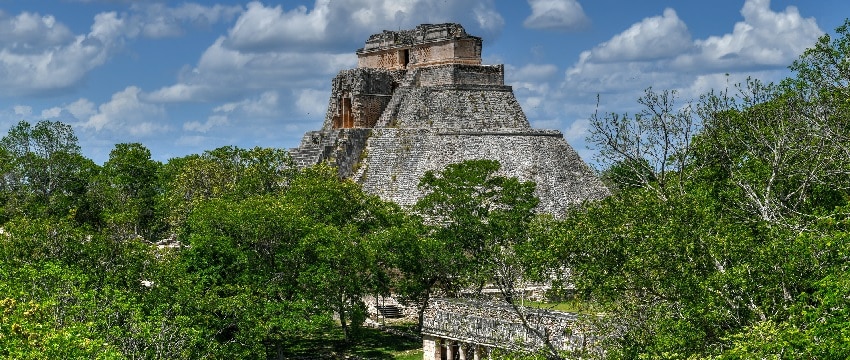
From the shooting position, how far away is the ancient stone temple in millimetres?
44156

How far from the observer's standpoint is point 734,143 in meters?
28.0

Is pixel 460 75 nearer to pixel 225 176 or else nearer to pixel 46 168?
pixel 225 176

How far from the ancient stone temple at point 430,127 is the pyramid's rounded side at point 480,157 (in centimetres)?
5

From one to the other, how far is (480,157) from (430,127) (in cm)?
342

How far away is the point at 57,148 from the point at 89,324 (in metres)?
44.2

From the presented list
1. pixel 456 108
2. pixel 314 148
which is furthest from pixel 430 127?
pixel 314 148

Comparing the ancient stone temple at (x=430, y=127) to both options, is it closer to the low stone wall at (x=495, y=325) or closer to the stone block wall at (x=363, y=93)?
the stone block wall at (x=363, y=93)

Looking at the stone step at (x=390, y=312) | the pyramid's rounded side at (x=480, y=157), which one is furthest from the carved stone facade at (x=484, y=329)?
the pyramid's rounded side at (x=480, y=157)

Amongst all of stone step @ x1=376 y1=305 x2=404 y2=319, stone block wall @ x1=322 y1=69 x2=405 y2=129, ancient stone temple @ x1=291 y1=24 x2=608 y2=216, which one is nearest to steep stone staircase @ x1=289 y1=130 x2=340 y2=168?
ancient stone temple @ x1=291 y1=24 x2=608 y2=216

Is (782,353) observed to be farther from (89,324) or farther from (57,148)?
(57,148)

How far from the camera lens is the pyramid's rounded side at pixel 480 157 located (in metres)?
43.4

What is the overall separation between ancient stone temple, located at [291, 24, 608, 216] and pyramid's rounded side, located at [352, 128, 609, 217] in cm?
5

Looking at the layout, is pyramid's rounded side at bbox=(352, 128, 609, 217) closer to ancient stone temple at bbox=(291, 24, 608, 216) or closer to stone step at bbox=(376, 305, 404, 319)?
ancient stone temple at bbox=(291, 24, 608, 216)

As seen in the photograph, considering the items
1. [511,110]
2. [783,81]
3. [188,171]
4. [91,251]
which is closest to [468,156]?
[511,110]
